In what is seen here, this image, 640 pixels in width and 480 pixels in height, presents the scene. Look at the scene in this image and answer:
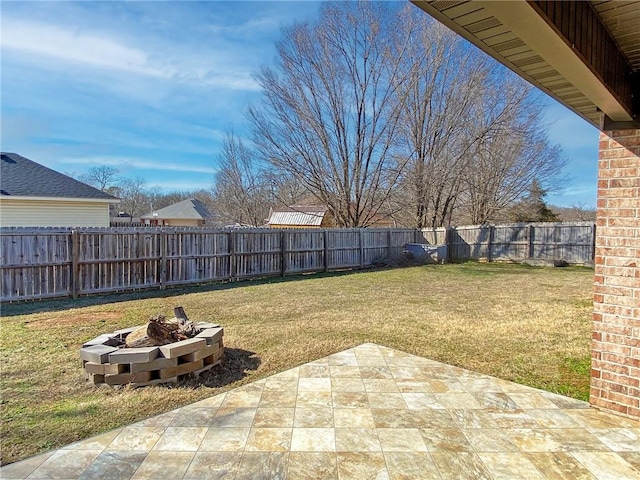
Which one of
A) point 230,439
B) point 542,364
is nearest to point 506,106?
point 542,364

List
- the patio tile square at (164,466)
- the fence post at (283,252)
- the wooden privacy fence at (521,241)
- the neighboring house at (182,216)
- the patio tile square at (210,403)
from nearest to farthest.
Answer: the patio tile square at (164,466), the patio tile square at (210,403), the fence post at (283,252), the wooden privacy fence at (521,241), the neighboring house at (182,216)

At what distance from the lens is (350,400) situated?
282cm

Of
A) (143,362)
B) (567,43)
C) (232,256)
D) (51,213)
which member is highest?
(567,43)

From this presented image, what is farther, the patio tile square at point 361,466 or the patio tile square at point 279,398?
the patio tile square at point 279,398

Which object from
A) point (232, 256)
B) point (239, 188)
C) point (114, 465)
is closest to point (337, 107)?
point (232, 256)

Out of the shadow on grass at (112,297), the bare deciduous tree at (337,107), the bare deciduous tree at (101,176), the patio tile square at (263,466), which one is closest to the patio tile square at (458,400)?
the patio tile square at (263,466)

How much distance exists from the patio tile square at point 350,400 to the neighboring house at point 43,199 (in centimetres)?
1255

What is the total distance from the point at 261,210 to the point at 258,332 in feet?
68.0

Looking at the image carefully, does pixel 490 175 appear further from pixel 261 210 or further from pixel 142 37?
pixel 142 37

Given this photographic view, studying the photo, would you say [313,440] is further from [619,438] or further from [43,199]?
[43,199]

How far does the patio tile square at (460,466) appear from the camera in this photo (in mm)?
1913

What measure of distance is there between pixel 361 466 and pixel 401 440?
38 cm

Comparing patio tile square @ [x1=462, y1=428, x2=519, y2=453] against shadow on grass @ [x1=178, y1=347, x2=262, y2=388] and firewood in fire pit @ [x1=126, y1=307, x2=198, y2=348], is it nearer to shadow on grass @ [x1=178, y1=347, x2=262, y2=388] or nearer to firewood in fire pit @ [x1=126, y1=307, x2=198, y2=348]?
shadow on grass @ [x1=178, y1=347, x2=262, y2=388]

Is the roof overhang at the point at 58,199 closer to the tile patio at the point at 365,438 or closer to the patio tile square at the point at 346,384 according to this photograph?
the tile patio at the point at 365,438
